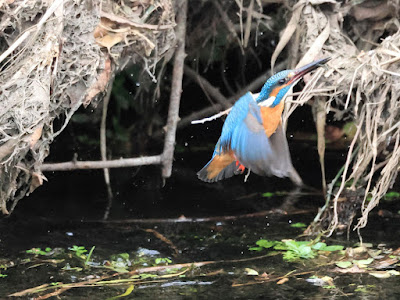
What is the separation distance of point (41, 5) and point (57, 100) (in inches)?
18.6

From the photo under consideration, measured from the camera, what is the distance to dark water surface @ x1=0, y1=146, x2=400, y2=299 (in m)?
3.58

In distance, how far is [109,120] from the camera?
6.62 meters

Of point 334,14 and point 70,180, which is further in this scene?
point 70,180

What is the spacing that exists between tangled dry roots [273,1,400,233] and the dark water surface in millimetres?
390

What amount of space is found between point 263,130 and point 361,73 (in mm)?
1033

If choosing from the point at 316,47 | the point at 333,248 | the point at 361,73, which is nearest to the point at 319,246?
the point at 333,248

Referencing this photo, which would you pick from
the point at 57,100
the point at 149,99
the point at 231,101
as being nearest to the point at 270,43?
the point at 231,101

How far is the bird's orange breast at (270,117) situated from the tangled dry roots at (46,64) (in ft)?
3.16

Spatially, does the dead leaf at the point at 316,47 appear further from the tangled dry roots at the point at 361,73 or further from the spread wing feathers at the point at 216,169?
the spread wing feathers at the point at 216,169

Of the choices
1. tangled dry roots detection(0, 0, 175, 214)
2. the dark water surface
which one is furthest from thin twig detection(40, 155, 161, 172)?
tangled dry roots detection(0, 0, 175, 214)

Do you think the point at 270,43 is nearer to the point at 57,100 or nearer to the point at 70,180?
the point at 70,180

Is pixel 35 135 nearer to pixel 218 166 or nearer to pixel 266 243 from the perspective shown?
pixel 218 166

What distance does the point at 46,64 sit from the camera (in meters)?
3.59

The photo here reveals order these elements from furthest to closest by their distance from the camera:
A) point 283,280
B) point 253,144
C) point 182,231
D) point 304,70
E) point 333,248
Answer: point 182,231 < point 333,248 < point 283,280 < point 304,70 < point 253,144
